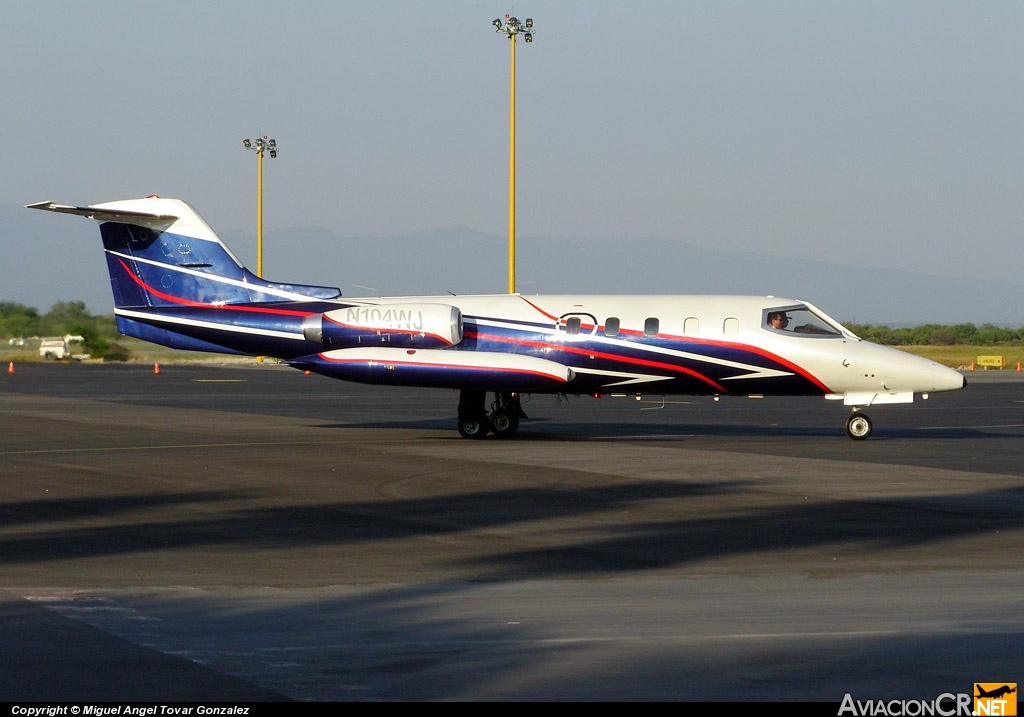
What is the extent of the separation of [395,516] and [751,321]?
41.2ft

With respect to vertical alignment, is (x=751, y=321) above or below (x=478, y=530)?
above

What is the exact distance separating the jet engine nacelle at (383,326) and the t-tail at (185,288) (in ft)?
1.83

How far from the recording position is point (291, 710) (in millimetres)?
6699

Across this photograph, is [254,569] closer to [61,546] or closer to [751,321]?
[61,546]

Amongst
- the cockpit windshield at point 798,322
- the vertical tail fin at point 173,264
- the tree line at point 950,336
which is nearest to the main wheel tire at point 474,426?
the vertical tail fin at point 173,264

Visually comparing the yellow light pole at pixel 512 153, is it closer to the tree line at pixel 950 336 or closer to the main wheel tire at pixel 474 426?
the main wheel tire at pixel 474 426

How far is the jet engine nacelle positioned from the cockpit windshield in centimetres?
623

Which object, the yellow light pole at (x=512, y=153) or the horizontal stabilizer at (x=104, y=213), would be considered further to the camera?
the yellow light pole at (x=512, y=153)

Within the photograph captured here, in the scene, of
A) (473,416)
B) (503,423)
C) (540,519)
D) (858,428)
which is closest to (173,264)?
(473,416)

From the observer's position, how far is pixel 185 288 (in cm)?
2694

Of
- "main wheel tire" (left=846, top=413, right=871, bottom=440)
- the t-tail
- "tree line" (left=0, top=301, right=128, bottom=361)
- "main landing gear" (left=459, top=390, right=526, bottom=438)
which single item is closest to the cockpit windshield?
"main wheel tire" (left=846, top=413, right=871, bottom=440)

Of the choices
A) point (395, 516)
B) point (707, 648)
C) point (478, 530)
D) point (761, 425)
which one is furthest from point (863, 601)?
point (761, 425)

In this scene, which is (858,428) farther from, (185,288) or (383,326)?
(185,288)

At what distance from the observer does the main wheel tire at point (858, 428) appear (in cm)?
2600
